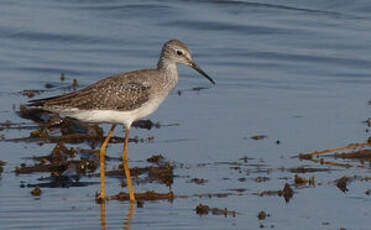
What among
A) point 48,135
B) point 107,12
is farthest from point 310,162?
point 107,12

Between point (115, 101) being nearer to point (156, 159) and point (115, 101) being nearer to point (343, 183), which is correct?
point (156, 159)

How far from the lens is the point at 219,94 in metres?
14.3

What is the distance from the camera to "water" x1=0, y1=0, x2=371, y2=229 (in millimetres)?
9070

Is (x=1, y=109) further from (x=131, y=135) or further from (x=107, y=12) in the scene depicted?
(x=107, y=12)

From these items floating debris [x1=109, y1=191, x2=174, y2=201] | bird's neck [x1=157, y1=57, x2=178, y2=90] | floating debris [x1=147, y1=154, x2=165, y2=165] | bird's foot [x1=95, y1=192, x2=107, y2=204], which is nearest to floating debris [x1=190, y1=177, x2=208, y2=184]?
floating debris [x1=109, y1=191, x2=174, y2=201]

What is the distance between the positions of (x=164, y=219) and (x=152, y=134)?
11.2 feet

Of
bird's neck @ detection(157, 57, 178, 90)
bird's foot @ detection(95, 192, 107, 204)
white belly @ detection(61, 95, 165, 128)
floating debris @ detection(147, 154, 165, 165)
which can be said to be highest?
bird's neck @ detection(157, 57, 178, 90)

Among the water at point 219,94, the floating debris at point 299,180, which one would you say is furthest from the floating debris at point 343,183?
the floating debris at point 299,180

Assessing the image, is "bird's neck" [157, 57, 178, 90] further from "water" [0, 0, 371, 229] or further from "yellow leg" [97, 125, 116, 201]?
"yellow leg" [97, 125, 116, 201]

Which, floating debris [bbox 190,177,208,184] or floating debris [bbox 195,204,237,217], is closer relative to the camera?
floating debris [bbox 195,204,237,217]

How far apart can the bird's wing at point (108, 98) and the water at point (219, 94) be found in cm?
75

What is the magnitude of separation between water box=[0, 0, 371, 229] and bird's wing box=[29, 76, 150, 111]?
29.5 inches

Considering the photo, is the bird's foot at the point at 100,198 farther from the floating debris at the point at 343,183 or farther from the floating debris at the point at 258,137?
the floating debris at the point at 258,137

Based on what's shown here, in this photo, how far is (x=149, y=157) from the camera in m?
11.0
